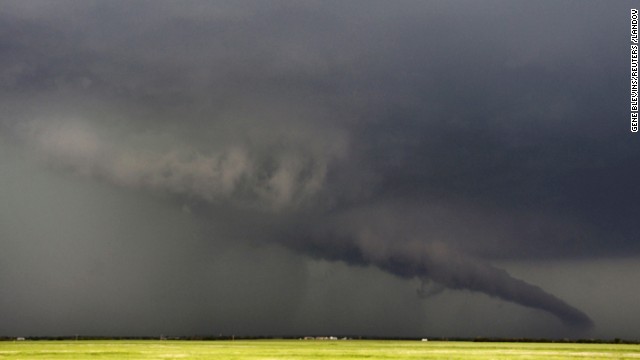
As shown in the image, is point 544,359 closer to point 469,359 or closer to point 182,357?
point 469,359

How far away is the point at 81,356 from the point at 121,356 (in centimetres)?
517

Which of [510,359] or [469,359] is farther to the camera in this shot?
[510,359]

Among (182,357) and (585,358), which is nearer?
(182,357)

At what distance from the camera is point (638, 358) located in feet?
334

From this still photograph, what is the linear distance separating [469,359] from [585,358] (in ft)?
65.7

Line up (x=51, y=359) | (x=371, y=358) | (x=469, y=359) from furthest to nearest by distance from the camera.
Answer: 1. (x=371, y=358)
2. (x=469, y=359)
3. (x=51, y=359)

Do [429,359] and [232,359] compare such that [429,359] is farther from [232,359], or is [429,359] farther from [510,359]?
[232,359]

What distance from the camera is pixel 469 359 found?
315 feet

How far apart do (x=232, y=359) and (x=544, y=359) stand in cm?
4197

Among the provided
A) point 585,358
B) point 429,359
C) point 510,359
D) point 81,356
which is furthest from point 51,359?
point 585,358

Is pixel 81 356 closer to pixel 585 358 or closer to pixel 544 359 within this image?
pixel 544 359

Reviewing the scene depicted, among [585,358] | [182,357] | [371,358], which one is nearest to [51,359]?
[182,357]

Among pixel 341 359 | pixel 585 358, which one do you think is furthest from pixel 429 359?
pixel 585 358

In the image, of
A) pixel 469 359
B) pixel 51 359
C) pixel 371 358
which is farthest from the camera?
pixel 371 358
